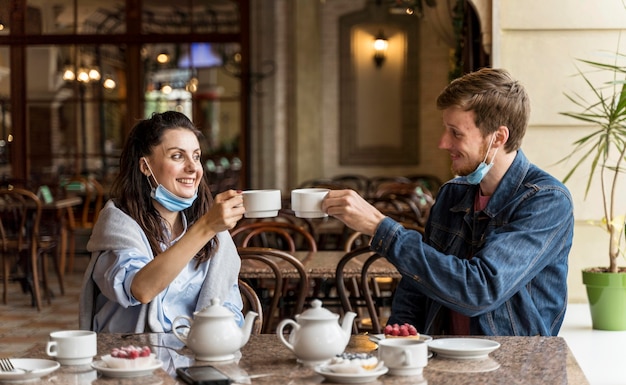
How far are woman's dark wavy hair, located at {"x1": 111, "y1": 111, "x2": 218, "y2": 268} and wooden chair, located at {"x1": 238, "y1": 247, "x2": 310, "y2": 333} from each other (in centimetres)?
114

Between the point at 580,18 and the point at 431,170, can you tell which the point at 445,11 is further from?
the point at 431,170

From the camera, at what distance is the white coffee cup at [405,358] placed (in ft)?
7.13

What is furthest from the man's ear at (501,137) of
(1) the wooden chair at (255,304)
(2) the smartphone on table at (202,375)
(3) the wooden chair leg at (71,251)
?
(3) the wooden chair leg at (71,251)

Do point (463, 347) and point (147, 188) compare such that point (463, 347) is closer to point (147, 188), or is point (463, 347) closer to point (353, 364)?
point (353, 364)

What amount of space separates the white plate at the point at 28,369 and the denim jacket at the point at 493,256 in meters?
0.83

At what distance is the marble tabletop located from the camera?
216 cm

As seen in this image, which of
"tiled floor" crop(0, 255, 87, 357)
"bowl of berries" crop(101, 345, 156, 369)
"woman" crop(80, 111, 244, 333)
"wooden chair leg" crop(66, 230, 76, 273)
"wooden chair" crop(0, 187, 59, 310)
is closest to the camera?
"bowl of berries" crop(101, 345, 156, 369)

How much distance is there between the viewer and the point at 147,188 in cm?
299

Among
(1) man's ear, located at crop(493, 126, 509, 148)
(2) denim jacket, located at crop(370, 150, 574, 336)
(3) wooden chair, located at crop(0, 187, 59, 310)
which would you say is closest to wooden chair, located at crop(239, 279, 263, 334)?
(2) denim jacket, located at crop(370, 150, 574, 336)

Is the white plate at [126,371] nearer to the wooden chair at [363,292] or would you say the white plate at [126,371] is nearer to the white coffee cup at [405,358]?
the white coffee cup at [405,358]

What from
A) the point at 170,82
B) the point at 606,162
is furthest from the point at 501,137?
the point at 170,82

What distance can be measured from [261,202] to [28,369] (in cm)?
67

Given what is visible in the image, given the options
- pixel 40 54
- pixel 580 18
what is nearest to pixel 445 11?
pixel 580 18

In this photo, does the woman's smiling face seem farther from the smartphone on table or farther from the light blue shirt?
the smartphone on table
